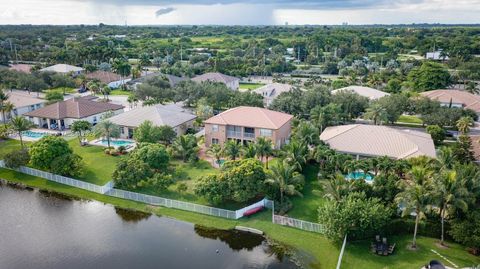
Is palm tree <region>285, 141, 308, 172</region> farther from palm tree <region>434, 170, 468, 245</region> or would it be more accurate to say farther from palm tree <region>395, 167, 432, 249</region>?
palm tree <region>434, 170, 468, 245</region>

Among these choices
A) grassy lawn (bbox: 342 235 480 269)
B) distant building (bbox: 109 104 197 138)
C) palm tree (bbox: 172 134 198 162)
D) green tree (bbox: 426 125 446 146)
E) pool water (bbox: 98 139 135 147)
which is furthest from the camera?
distant building (bbox: 109 104 197 138)

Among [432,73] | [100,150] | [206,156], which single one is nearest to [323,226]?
[206,156]

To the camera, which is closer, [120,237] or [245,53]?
[120,237]

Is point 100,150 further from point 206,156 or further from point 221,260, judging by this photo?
point 221,260

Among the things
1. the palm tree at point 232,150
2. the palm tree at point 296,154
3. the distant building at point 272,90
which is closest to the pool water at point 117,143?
the palm tree at point 232,150

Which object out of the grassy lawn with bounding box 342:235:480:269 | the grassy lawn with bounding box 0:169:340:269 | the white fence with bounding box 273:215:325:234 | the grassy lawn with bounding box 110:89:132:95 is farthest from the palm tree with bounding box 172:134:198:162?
the grassy lawn with bounding box 110:89:132:95
